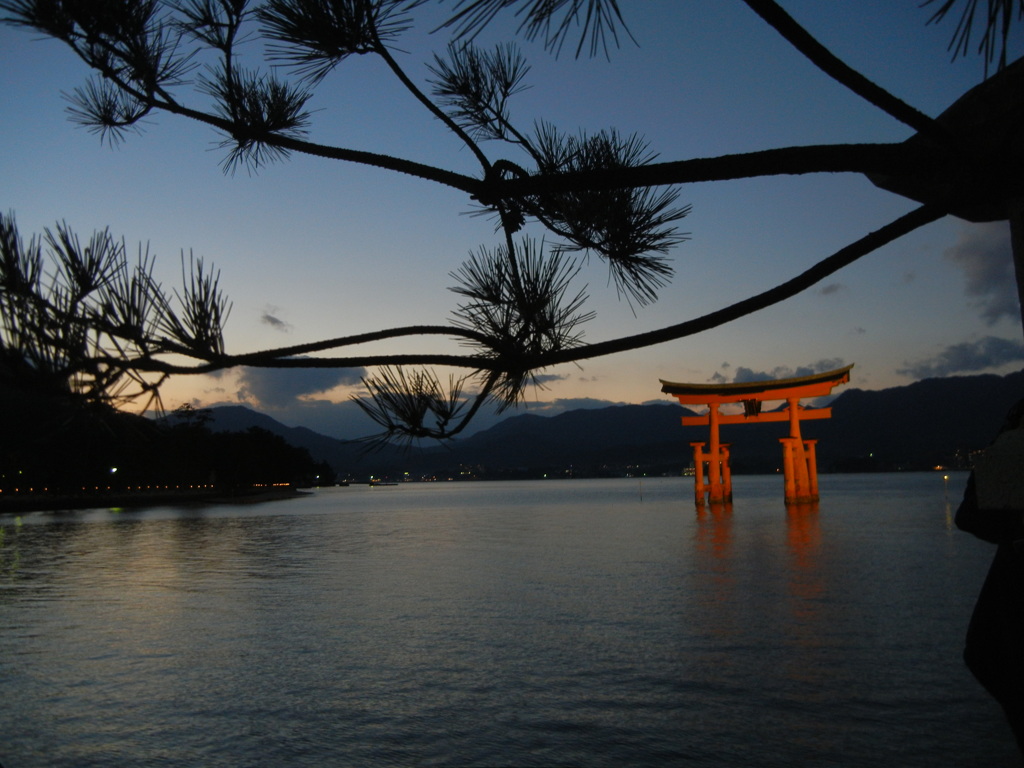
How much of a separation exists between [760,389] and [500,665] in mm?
20476

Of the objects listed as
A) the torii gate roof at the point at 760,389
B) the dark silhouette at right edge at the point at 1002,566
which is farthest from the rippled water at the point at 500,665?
the torii gate roof at the point at 760,389

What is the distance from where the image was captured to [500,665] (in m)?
5.91

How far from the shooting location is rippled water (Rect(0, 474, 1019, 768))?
4.14 m

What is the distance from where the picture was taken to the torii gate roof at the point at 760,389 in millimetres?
Result: 23609

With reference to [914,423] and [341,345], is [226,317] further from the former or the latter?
[914,423]

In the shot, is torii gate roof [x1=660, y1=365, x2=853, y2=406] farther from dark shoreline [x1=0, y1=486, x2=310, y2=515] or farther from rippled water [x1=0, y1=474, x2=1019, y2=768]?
dark shoreline [x1=0, y1=486, x2=310, y2=515]

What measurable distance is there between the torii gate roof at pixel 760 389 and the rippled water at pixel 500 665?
10885 millimetres

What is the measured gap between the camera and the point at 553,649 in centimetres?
642

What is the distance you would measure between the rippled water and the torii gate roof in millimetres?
10885

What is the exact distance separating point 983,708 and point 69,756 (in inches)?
202

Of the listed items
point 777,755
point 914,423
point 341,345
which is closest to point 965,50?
point 341,345

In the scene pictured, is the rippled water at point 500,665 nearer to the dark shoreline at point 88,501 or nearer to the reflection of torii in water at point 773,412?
the reflection of torii in water at point 773,412

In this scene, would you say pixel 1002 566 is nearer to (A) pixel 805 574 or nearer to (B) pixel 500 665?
(B) pixel 500 665

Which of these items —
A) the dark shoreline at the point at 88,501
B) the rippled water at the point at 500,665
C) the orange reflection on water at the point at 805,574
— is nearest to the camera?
the rippled water at the point at 500,665
